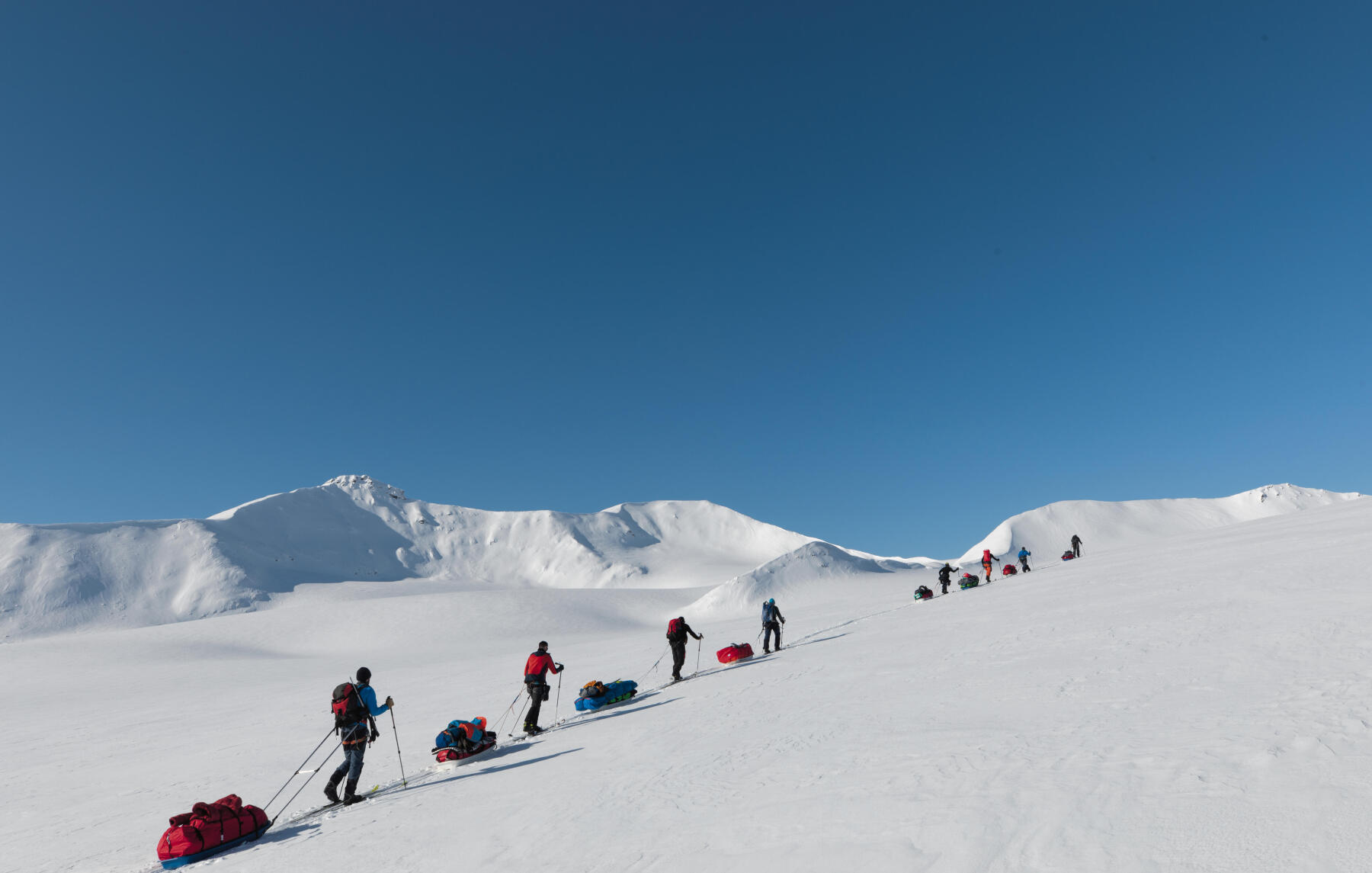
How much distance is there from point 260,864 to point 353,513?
510ft

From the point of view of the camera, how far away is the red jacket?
13.9 m

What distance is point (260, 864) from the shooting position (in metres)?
7.63

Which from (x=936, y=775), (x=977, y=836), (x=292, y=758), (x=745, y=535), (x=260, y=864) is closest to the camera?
(x=977, y=836)

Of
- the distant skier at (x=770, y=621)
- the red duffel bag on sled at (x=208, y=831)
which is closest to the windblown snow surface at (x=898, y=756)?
the red duffel bag on sled at (x=208, y=831)

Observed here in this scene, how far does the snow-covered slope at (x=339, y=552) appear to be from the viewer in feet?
283

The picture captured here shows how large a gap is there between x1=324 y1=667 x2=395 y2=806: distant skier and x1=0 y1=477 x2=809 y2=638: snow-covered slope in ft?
320

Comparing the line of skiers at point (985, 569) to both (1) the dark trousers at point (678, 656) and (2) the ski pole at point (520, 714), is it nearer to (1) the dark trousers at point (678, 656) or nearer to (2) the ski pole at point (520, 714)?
(1) the dark trousers at point (678, 656)

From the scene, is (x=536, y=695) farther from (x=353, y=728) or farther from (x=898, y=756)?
(x=898, y=756)

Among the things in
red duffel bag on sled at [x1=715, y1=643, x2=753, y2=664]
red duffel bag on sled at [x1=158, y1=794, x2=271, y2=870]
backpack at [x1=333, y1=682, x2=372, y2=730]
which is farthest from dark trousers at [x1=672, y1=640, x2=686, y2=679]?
red duffel bag on sled at [x1=158, y1=794, x2=271, y2=870]

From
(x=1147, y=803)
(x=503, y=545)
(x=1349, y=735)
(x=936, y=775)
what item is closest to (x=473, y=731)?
(x=936, y=775)

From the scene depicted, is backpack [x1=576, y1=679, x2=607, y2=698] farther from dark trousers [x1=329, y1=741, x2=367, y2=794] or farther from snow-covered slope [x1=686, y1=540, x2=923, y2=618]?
snow-covered slope [x1=686, y1=540, x2=923, y2=618]

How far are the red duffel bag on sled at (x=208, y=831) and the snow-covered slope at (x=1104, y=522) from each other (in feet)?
413

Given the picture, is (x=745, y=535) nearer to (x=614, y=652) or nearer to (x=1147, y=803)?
(x=614, y=652)

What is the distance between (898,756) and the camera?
26.3ft
